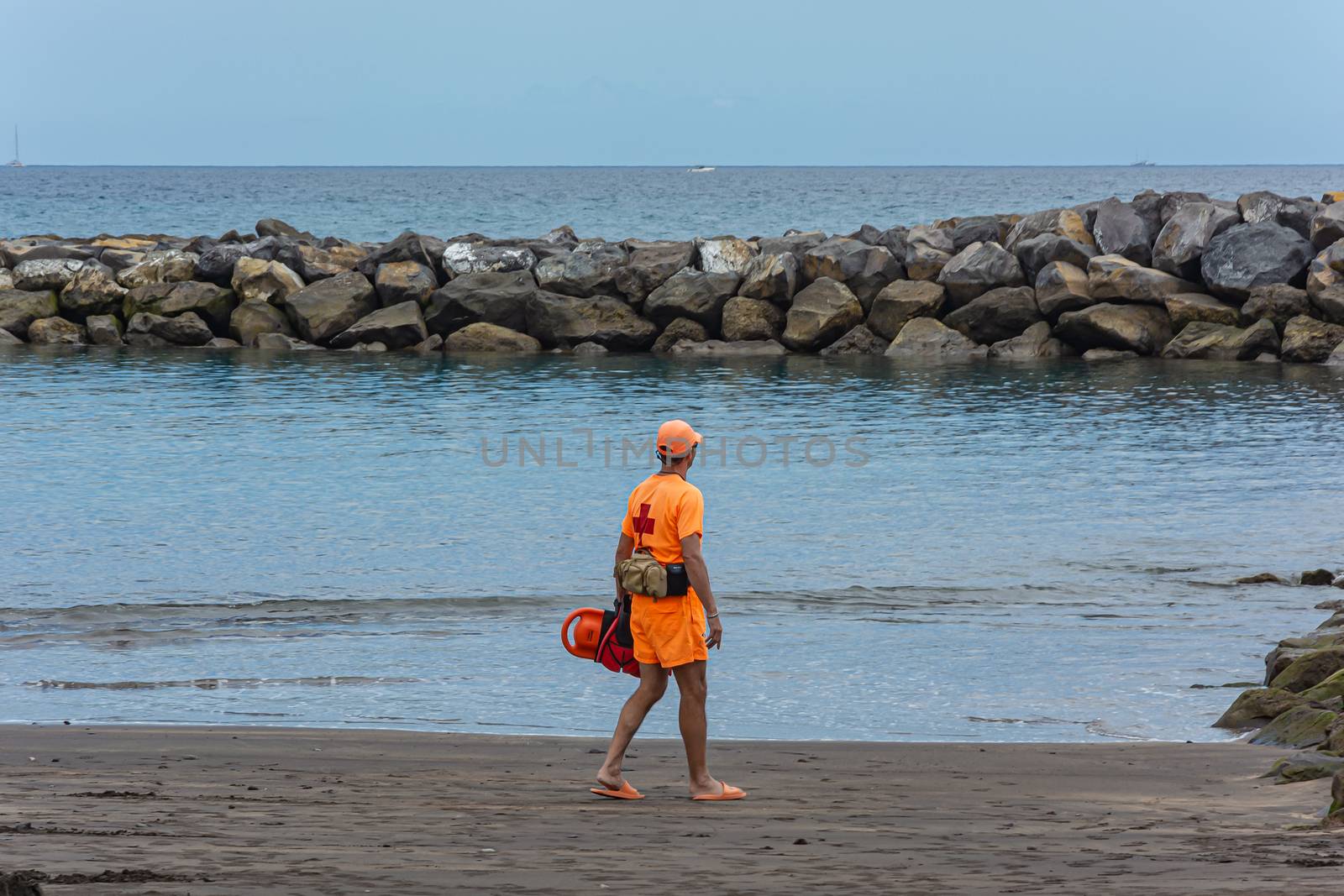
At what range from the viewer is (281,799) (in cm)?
625

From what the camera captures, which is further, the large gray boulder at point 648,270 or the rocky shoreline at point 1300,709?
the large gray boulder at point 648,270

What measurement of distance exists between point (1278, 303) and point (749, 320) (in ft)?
33.4

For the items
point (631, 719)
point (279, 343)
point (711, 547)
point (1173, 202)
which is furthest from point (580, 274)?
point (631, 719)

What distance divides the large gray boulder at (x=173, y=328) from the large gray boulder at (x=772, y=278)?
11.6 meters

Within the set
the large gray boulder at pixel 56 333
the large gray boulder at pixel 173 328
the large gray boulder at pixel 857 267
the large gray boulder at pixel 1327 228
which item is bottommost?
the large gray boulder at pixel 56 333

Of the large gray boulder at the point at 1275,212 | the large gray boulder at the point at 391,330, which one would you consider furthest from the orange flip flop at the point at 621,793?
the large gray boulder at the point at 1275,212

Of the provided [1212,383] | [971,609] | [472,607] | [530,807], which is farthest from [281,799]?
[1212,383]

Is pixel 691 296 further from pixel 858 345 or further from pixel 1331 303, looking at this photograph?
pixel 1331 303

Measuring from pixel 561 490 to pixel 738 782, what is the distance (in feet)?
34.2

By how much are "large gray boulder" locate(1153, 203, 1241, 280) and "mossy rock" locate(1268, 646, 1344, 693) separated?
72.2ft

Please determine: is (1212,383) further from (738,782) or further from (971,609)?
(738,782)

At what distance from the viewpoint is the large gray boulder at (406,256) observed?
33.1 m

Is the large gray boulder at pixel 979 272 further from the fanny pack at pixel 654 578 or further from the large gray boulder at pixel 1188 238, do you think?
the fanny pack at pixel 654 578

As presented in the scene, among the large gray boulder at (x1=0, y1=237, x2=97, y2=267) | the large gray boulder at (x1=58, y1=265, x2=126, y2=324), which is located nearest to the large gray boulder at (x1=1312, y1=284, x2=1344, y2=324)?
the large gray boulder at (x1=58, y1=265, x2=126, y2=324)
